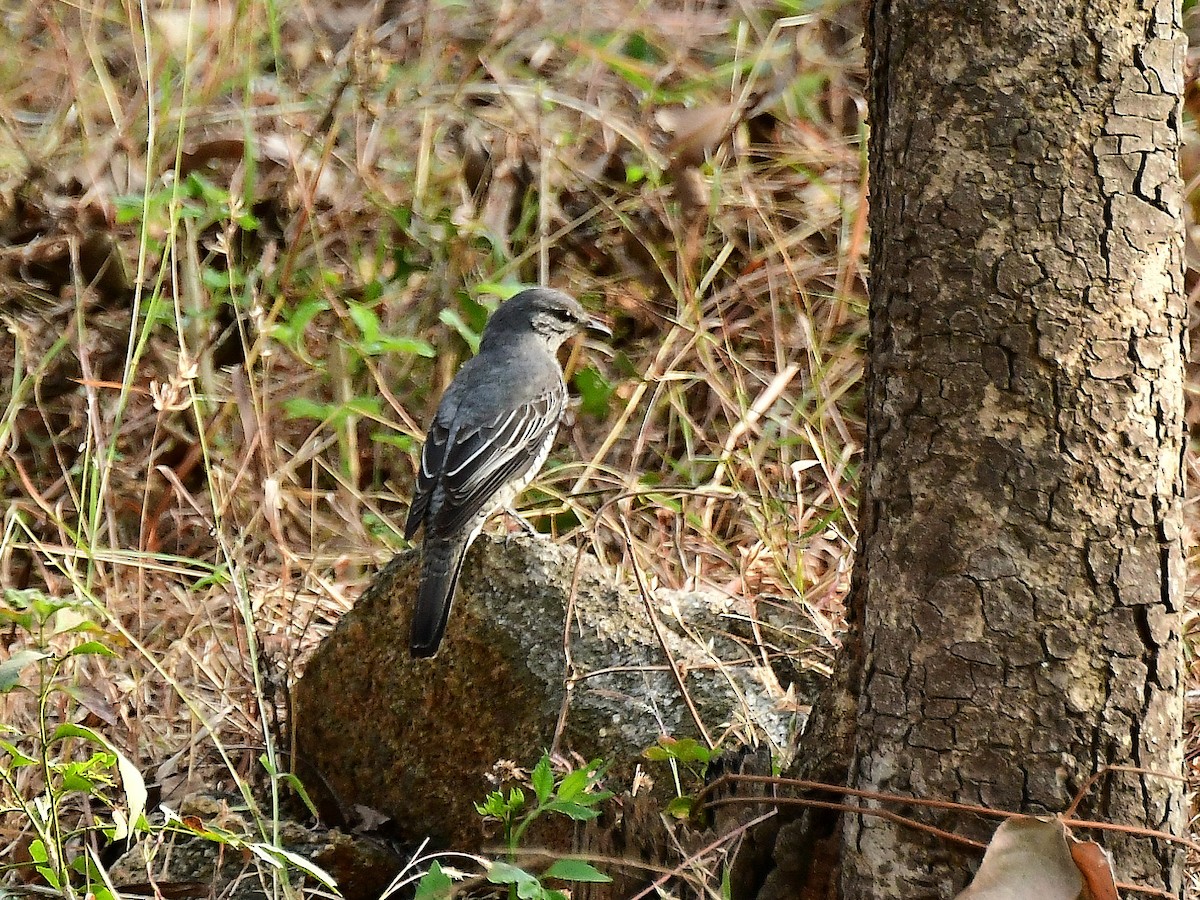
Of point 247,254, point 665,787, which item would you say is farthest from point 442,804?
point 247,254

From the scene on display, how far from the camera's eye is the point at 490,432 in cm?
585

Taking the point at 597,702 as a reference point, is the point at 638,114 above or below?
above

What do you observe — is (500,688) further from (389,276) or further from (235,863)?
(389,276)

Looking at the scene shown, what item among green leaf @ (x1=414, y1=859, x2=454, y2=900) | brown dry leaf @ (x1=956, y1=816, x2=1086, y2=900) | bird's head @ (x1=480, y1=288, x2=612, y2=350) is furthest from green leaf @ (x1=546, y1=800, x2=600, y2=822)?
bird's head @ (x1=480, y1=288, x2=612, y2=350)

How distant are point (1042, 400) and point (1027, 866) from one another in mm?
830

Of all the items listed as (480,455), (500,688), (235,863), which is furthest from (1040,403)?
(480,455)

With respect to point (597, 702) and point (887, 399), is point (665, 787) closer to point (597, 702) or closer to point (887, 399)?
point (597, 702)

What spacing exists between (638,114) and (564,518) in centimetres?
284

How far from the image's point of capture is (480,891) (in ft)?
12.5

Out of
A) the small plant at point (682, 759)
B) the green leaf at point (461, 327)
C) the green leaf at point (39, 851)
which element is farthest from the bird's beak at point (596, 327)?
the green leaf at point (39, 851)

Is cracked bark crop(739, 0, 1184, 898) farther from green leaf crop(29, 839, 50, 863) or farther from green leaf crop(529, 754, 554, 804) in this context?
green leaf crop(29, 839, 50, 863)

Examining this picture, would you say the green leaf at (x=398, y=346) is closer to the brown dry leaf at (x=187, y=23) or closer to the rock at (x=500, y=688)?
the rock at (x=500, y=688)

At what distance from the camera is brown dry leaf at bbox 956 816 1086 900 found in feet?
7.97

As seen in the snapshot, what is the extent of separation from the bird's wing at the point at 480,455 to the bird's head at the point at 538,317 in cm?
32
